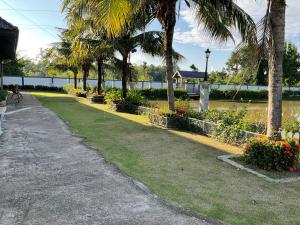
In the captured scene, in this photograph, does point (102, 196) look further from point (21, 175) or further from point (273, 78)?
point (273, 78)

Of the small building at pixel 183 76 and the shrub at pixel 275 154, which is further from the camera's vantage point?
the small building at pixel 183 76

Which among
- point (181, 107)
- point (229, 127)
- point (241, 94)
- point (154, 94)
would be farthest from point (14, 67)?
point (229, 127)

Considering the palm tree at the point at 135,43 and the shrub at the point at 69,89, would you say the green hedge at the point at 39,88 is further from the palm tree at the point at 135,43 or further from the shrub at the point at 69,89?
the palm tree at the point at 135,43

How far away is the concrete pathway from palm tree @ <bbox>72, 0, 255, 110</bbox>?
3095mm

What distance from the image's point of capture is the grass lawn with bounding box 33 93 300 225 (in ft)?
14.5

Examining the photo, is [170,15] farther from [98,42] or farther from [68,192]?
[68,192]

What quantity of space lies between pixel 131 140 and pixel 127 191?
165 inches

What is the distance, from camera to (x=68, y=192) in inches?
191

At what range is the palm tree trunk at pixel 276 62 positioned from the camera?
668 centimetres

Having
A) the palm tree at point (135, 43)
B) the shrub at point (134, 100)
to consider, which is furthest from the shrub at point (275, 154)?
the shrub at point (134, 100)

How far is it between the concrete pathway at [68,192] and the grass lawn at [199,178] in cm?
38

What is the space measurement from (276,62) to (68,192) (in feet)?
15.4

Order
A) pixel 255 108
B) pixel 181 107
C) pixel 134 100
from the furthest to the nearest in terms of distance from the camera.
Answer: pixel 255 108
pixel 134 100
pixel 181 107

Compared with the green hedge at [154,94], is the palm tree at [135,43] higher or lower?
higher
